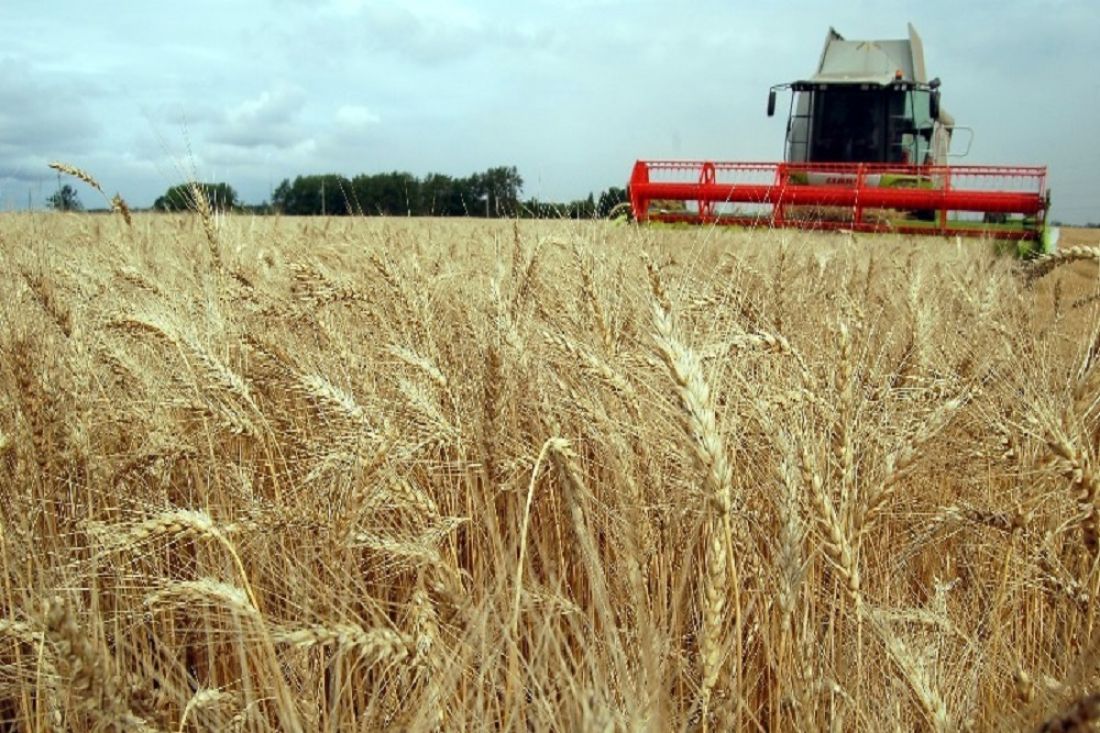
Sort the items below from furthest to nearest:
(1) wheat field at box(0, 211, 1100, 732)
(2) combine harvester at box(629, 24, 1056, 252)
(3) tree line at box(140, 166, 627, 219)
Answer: (2) combine harvester at box(629, 24, 1056, 252) → (3) tree line at box(140, 166, 627, 219) → (1) wheat field at box(0, 211, 1100, 732)

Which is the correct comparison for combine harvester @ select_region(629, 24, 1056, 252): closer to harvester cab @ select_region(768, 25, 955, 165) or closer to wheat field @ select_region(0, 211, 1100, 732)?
harvester cab @ select_region(768, 25, 955, 165)

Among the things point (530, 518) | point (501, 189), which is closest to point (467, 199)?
point (501, 189)

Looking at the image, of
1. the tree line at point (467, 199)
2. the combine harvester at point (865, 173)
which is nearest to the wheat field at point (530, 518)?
the tree line at point (467, 199)

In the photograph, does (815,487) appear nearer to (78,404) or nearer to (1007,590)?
(1007,590)

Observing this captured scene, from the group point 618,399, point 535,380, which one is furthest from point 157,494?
point 618,399

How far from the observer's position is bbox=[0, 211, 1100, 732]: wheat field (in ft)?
3.49

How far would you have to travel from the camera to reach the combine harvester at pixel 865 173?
8.61 metres

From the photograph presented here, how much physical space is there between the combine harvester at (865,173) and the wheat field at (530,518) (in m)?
5.88

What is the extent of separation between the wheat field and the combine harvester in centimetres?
588

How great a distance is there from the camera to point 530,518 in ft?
Result: 5.42

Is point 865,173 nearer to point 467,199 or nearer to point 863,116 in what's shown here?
point 863,116

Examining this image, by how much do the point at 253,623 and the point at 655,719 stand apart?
605 millimetres

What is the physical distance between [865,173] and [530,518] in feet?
29.7

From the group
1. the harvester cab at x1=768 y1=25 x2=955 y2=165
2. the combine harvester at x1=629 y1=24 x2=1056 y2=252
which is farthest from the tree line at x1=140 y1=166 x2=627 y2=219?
the harvester cab at x1=768 y1=25 x2=955 y2=165
